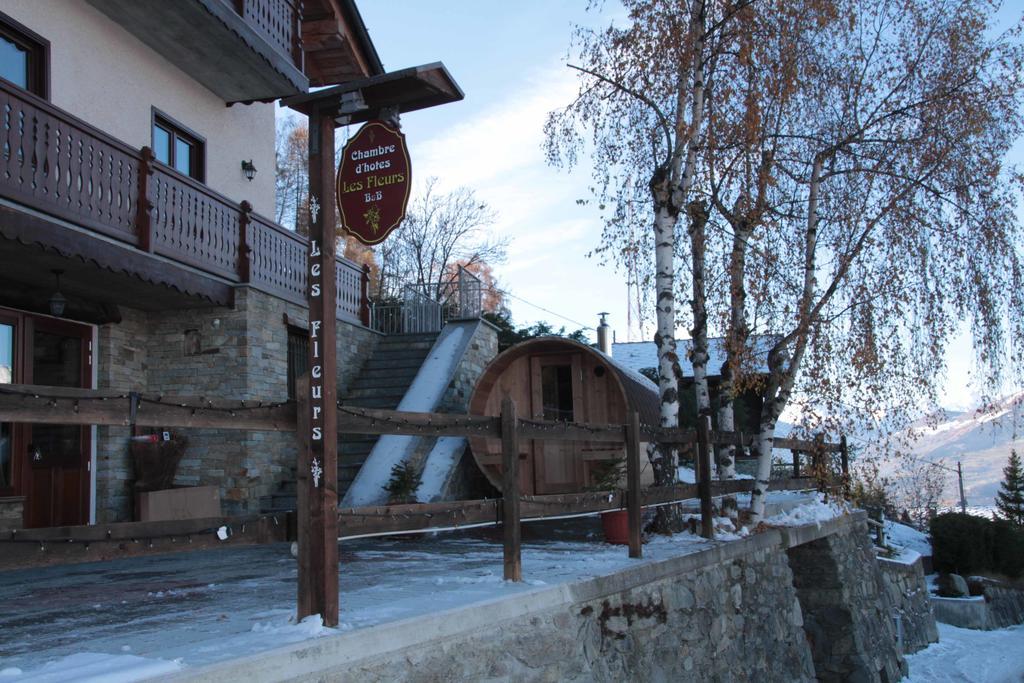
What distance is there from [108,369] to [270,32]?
4988 mm

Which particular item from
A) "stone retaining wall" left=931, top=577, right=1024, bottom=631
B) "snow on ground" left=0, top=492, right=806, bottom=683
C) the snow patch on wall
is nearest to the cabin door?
the snow patch on wall

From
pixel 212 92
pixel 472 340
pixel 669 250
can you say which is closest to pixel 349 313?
pixel 472 340

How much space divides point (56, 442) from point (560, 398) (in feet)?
20.6

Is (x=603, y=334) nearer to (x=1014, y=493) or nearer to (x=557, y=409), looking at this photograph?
(x=557, y=409)

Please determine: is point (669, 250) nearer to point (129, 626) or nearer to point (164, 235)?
point (164, 235)

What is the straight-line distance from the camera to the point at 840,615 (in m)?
9.39

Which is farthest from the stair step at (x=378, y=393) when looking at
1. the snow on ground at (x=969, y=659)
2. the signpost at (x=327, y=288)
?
the signpost at (x=327, y=288)

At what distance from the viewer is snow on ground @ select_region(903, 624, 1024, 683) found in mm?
11225

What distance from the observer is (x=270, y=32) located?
11.9 m

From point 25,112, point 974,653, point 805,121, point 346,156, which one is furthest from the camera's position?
point 974,653

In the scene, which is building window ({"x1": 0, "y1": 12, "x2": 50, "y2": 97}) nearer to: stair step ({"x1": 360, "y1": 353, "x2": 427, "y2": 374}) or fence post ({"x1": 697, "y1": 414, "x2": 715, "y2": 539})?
stair step ({"x1": 360, "y1": 353, "x2": 427, "y2": 374})

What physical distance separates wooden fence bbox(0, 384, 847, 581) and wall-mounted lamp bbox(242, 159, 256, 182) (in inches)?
319

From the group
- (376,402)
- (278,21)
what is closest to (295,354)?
(376,402)

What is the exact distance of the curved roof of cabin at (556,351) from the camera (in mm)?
11547
